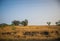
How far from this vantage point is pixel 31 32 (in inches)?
107

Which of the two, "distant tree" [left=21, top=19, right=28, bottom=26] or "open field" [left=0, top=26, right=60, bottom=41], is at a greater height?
"distant tree" [left=21, top=19, right=28, bottom=26]

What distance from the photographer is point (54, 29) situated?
2713 mm

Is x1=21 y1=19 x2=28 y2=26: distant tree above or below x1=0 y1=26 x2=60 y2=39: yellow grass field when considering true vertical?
above

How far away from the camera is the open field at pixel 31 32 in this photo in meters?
2.69

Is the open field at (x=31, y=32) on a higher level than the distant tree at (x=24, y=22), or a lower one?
lower

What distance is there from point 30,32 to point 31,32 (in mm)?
24

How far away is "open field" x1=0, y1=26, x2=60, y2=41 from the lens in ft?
Result: 8.81

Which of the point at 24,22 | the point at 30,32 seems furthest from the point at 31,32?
the point at 24,22

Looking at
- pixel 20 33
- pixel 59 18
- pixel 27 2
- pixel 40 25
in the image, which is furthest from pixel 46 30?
pixel 27 2

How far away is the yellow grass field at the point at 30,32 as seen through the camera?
269cm

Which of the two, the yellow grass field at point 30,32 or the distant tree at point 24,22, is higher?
the distant tree at point 24,22

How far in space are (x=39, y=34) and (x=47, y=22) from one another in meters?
0.34

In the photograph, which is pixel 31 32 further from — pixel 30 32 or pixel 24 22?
pixel 24 22

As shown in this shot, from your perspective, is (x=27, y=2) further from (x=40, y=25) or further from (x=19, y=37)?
(x=19, y=37)
